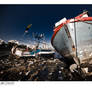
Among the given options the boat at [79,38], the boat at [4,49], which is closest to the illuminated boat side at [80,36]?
the boat at [79,38]

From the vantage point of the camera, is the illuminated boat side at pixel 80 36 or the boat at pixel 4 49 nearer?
the illuminated boat side at pixel 80 36

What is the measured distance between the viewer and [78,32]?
3.14 meters

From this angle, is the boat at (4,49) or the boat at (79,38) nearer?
the boat at (79,38)

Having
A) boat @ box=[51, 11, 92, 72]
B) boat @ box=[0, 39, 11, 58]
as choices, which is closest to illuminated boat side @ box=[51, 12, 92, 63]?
boat @ box=[51, 11, 92, 72]

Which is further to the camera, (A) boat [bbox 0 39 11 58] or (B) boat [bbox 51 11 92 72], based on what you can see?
(A) boat [bbox 0 39 11 58]

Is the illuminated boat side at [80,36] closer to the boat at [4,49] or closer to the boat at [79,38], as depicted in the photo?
the boat at [79,38]

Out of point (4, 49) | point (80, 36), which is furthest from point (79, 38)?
point (4, 49)

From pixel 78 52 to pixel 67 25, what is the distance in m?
1.78

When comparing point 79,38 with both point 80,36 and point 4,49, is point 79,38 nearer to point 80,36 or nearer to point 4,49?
point 80,36

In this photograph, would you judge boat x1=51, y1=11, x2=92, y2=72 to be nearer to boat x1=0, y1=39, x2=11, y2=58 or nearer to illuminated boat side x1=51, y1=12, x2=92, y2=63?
illuminated boat side x1=51, y1=12, x2=92, y2=63

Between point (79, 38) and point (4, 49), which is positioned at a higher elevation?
point (79, 38)

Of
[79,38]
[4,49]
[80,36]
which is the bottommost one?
[4,49]

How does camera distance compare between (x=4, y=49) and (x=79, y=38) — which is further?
(x=4, y=49)
